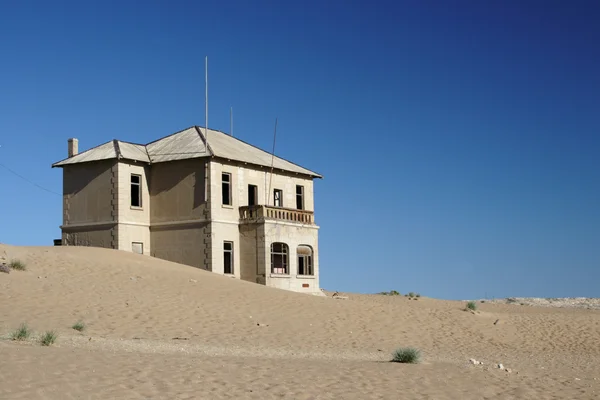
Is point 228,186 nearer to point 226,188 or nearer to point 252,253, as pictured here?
point 226,188

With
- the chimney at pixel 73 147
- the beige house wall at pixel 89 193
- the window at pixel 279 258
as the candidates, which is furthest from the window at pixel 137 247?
the chimney at pixel 73 147

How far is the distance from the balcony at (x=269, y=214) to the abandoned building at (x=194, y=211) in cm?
5

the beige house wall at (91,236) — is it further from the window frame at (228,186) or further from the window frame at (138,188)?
→ the window frame at (228,186)

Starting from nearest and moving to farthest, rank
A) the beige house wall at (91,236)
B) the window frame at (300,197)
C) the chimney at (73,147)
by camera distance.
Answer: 1. the beige house wall at (91,236)
2. the chimney at (73,147)
3. the window frame at (300,197)

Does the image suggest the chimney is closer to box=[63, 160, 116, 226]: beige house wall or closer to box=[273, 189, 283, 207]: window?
box=[63, 160, 116, 226]: beige house wall

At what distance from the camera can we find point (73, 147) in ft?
133

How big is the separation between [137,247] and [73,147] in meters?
7.70

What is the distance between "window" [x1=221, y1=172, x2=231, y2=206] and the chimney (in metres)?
9.46

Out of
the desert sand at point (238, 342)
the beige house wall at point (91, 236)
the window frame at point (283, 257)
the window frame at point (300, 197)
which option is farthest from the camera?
the window frame at point (300, 197)

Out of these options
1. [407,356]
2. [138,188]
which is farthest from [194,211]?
[407,356]

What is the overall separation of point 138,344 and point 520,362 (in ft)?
35.7

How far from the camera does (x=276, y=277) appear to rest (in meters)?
36.5

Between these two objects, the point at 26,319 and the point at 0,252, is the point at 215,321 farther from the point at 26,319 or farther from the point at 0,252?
the point at 0,252

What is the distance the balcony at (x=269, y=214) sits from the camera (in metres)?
36.4
